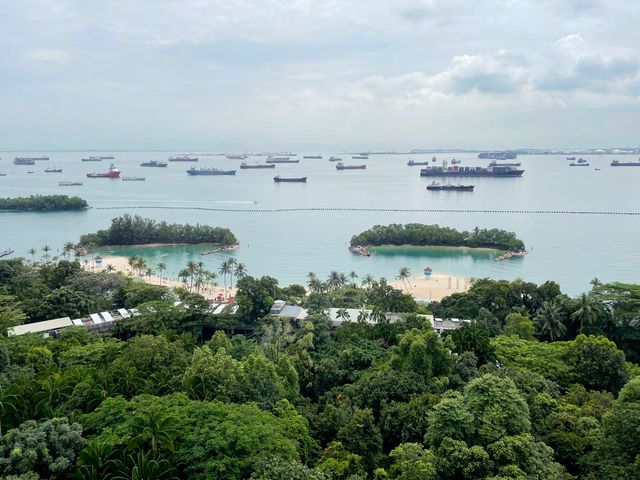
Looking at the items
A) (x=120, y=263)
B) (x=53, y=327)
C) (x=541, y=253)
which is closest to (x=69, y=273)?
(x=53, y=327)

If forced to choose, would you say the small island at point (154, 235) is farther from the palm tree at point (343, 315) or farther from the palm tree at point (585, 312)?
the palm tree at point (585, 312)

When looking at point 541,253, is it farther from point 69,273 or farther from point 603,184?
point 603,184

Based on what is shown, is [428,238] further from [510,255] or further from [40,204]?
[40,204]

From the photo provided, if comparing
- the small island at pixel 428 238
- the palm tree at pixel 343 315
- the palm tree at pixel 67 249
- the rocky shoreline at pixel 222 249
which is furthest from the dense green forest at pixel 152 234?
the palm tree at pixel 343 315

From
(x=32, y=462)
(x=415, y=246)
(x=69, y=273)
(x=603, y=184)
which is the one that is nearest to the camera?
(x=32, y=462)

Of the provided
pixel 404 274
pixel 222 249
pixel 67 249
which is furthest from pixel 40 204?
pixel 404 274

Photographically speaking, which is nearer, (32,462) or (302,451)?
(32,462)

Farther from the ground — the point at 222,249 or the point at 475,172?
the point at 475,172
